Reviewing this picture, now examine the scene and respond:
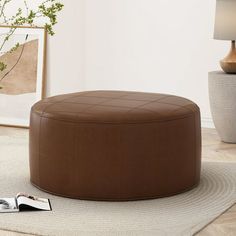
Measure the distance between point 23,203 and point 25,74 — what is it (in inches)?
105

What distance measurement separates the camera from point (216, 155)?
15.7 ft

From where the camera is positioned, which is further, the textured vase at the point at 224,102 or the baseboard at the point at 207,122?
the baseboard at the point at 207,122

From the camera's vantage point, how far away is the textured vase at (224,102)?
5.04 m

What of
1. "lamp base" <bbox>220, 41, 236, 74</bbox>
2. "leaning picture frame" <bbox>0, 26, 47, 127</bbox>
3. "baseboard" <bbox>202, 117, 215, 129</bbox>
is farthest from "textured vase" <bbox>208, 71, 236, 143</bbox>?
"leaning picture frame" <bbox>0, 26, 47, 127</bbox>

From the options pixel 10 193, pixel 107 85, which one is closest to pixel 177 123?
pixel 10 193

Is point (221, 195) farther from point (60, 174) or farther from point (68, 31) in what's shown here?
point (68, 31)

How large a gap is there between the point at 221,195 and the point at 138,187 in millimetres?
489

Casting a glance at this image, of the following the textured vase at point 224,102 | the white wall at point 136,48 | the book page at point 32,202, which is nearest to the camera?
the book page at point 32,202

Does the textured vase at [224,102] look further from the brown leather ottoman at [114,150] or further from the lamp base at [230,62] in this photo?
the brown leather ottoman at [114,150]

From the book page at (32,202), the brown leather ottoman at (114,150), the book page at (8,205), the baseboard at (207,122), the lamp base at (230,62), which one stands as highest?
the lamp base at (230,62)

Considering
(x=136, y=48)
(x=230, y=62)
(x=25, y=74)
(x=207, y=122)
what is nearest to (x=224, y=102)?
(x=230, y=62)

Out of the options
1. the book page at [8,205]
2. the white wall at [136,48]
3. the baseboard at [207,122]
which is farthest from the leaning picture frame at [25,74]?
the book page at [8,205]

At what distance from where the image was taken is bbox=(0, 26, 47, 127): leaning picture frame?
5840 millimetres

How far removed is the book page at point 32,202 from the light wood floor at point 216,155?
32 centimetres
